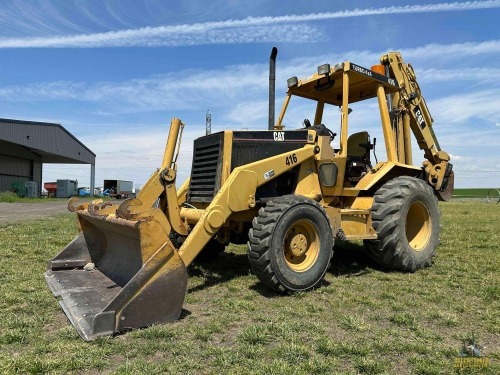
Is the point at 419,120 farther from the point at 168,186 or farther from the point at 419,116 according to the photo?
the point at 168,186

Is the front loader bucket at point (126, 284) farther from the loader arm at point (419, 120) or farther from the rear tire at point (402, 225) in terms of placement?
the loader arm at point (419, 120)

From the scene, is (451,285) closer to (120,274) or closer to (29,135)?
(120,274)

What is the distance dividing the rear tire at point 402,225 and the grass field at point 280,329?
266 mm

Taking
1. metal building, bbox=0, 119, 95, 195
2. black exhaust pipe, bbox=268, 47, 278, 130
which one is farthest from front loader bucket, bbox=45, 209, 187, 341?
metal building, bbox=0, 119, 95, 195

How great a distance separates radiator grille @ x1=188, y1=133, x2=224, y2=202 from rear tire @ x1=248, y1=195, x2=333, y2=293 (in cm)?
98

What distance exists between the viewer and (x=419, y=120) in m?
8.08

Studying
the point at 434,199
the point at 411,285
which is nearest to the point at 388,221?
the point at 411,285

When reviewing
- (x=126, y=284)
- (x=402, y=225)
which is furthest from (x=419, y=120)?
(x=126, y=284)

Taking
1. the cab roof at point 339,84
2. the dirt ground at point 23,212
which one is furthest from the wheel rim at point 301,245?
the dirt ground at point 23,212

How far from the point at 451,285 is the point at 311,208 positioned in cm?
213

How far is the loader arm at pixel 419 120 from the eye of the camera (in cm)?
769

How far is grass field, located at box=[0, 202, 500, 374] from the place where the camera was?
10.7 feet

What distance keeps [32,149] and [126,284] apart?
1600 inches

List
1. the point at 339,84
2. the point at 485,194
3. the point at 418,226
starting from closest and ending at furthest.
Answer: the point at 418,226, the point at 339,84, the point at 485,194
